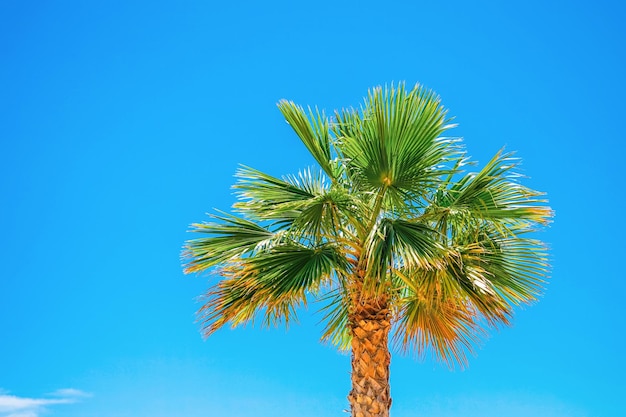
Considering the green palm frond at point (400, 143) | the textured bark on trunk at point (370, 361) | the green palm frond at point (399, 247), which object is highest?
the green palm frond at point (400, 143)

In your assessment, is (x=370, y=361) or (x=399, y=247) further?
(x=370, y=361)

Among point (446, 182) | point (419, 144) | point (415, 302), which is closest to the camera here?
point (419, 144)

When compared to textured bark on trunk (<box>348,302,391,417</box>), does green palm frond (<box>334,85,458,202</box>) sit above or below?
above

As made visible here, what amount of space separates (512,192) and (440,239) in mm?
964

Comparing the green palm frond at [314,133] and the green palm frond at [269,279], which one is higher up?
the green palm frond at [314,133]

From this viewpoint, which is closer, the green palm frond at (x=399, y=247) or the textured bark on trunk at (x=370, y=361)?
the green palm frond at (x=399, y=247)

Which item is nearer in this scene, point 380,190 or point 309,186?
point 380,190

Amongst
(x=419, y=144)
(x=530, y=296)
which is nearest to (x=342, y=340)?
(x=530, y=296)

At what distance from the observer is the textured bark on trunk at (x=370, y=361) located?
821cm

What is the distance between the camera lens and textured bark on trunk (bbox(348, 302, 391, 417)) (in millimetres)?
8211

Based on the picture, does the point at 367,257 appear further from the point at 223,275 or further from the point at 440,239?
the point at 223,275

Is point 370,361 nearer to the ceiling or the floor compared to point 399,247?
nearer to the floor

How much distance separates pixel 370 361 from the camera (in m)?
8.31

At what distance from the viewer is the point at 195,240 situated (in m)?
8.53
